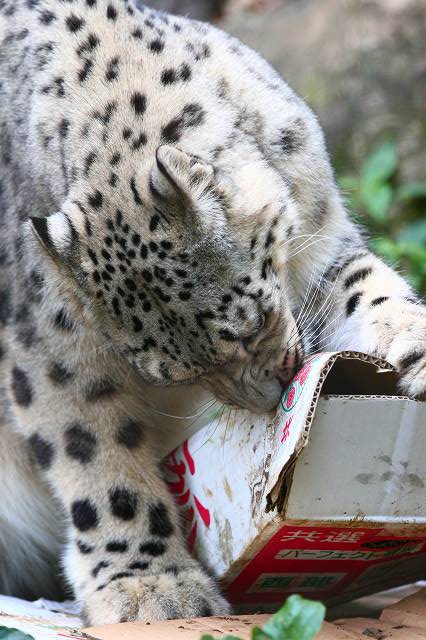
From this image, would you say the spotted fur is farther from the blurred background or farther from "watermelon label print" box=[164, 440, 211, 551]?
the blurred background

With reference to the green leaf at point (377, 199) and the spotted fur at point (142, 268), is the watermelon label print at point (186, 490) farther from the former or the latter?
the green leaf at point (377, 199)

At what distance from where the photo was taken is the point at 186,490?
3055 mm

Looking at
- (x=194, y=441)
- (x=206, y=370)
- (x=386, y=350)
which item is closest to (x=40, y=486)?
(x=194, y=441)

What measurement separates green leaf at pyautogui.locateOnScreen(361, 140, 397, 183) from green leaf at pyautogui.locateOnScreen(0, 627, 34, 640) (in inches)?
180

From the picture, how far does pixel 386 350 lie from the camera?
9.35 feet

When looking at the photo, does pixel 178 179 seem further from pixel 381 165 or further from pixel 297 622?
pixel 381 165

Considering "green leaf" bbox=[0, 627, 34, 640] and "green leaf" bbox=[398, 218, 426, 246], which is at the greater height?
"green leaf" bbox=[398, 218, 426, 246]

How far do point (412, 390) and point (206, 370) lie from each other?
571mm

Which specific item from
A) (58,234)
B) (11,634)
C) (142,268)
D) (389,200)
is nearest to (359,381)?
(142,268)

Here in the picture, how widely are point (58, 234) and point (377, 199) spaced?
12.1 feet

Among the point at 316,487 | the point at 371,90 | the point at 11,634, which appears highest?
the point at 371,90

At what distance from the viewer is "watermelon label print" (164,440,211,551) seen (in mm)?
2961

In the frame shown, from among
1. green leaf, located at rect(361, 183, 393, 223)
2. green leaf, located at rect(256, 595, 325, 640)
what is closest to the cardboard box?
green leaf, located at rect(256, 595, 325, 640)

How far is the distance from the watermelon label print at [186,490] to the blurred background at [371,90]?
3047mm
